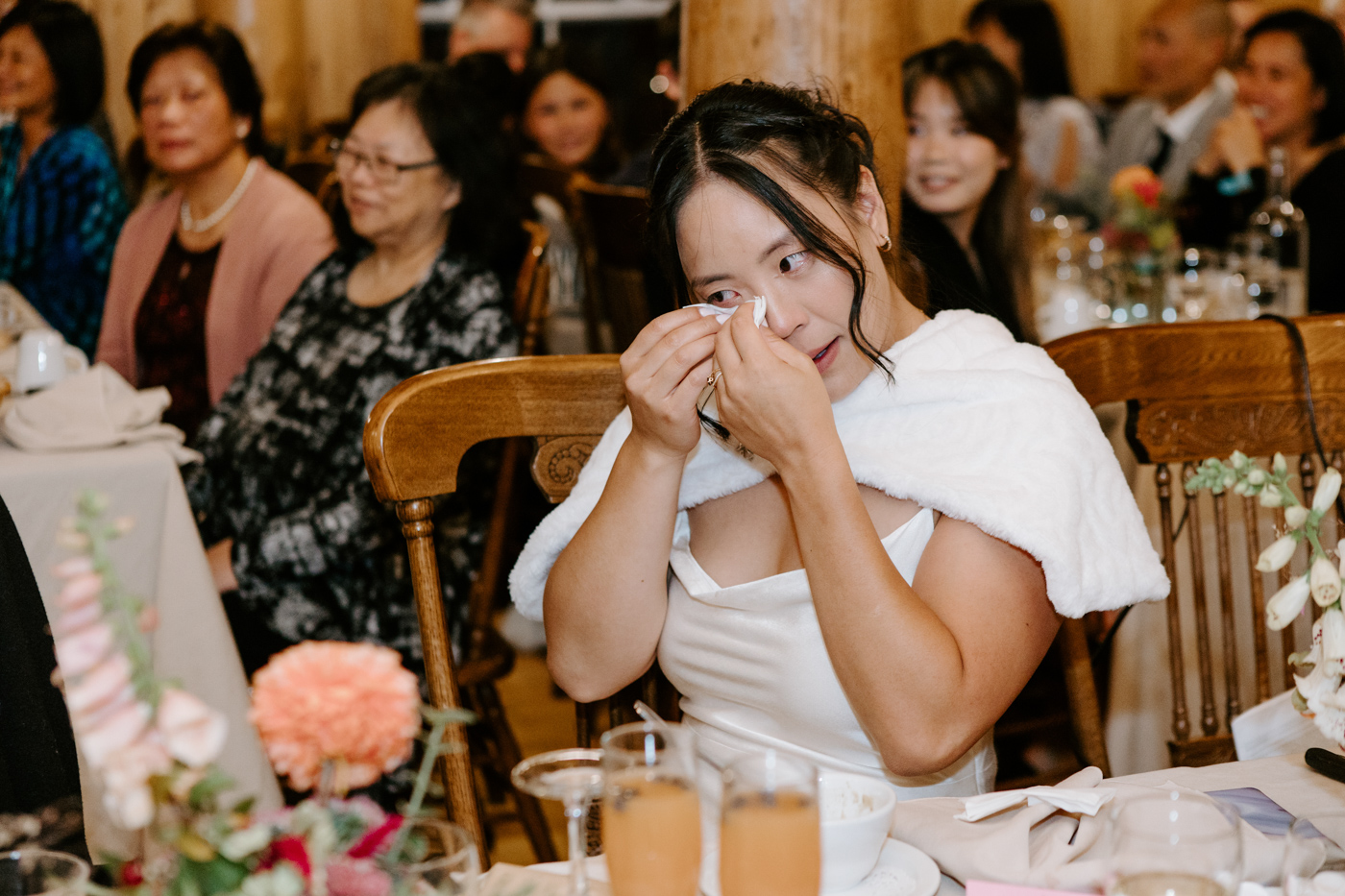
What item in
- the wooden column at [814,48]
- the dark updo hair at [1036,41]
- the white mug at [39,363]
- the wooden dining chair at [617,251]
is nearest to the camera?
the wooden column at [814,48]

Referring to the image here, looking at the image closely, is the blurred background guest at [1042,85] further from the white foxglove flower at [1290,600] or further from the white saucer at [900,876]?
the white saucer at [900,876]

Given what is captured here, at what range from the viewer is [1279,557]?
849 mm

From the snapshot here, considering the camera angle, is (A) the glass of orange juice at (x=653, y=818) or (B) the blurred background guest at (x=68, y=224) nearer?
(A) the glass of orange juice at (x=653, y=818)

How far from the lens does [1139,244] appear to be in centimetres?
324

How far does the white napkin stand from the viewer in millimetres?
851

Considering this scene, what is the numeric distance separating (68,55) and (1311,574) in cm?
408

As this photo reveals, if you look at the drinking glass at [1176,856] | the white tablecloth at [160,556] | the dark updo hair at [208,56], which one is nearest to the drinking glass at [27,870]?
the drinking glass at [1176,856]

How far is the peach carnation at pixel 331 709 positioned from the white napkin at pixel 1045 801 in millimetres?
461

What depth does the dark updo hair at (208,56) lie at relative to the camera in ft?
10.6

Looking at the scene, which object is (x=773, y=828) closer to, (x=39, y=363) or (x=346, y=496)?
(x=346, y=496)

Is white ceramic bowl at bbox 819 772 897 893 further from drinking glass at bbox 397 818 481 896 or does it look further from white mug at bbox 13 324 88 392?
white mug at bbox 13 324 88 392


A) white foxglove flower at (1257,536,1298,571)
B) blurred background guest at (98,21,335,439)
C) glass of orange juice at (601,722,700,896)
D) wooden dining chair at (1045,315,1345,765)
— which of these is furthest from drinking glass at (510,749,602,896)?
blurred background guest at (98,21,335,439)

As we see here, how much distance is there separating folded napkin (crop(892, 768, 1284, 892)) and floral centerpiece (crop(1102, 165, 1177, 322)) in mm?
2292

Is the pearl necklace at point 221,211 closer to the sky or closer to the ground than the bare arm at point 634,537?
closer to the sky
